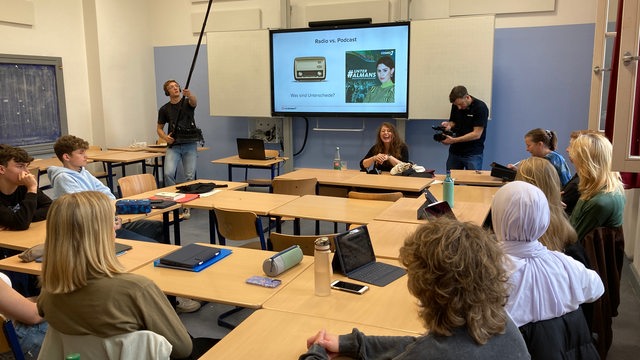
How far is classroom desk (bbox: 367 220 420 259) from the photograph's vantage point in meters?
2.50

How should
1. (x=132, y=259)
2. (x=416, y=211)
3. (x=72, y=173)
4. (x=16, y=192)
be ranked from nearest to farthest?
(x=132, y=259), (x=16, y=192), (x=416, y=211), (x=72, y=173)

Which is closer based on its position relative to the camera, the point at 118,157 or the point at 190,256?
the point at 190,256

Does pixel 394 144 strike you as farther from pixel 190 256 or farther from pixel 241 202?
pixel 190 256

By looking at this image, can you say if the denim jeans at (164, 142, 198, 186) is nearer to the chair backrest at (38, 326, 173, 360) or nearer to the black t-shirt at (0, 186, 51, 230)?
the black t-shirt at (0, 186, 51, 230)

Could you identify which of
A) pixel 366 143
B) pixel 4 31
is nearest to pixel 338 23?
pixel 366 143

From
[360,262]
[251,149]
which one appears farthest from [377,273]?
[251,149]

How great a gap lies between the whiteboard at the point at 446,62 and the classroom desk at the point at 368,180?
185 cm

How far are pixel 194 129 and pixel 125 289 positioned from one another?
4.98m

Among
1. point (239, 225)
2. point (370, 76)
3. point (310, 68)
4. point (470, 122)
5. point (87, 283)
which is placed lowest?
point (239, 225)

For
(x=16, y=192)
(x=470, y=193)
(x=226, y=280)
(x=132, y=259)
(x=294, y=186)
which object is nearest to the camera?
(x=226, y=280)

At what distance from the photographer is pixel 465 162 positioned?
5.78 metres

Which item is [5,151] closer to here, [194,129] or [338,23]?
[194,129]

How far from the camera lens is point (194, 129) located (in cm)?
641

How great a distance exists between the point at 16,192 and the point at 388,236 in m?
2.38
